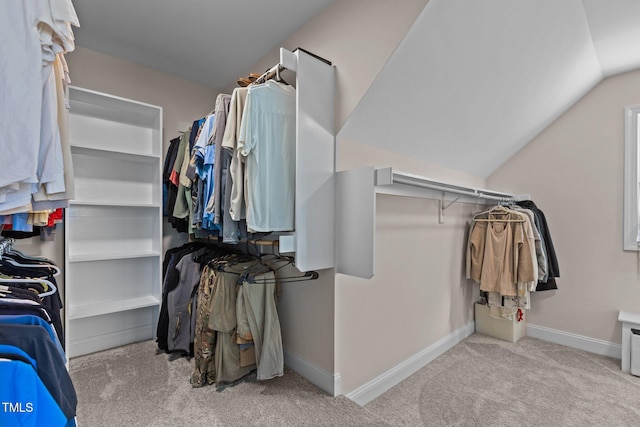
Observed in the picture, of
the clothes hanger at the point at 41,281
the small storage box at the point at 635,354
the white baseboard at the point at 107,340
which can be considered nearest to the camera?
the clothes hanger at the point at 41,281

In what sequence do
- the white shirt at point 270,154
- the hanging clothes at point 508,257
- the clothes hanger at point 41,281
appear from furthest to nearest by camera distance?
the hanging clothes at point 508,257
the white shirt at point 270,154
the clothes hanger at point 41,281

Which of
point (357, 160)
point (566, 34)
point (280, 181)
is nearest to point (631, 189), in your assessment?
point (566, 34)

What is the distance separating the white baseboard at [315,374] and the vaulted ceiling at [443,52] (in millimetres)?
1465

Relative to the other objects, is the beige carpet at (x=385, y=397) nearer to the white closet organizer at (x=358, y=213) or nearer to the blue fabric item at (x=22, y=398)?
the white closet organizer at (x=358, y=213)

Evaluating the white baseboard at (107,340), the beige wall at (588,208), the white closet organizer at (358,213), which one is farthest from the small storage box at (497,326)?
the white baseboard at (107,340)

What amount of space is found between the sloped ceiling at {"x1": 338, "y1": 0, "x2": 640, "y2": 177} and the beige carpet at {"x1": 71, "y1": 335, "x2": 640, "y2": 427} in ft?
5.32

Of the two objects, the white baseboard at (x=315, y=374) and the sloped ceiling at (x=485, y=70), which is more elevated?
the sloped ceiling at (x=485, y=70)

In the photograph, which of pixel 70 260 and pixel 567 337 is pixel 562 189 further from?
pixel 70 260

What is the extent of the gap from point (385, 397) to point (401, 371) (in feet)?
0.93

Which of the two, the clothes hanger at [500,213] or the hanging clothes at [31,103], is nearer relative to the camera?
the hanging clothes at [31,103]

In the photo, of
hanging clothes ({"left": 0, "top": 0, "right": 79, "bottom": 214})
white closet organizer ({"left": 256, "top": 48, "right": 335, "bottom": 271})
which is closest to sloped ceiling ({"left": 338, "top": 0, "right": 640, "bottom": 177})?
white closet organizer ({"left": 256, "top": 48, "right": 335, "bottom": 271})

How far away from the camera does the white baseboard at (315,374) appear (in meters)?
1.79

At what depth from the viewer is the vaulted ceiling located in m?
1.67

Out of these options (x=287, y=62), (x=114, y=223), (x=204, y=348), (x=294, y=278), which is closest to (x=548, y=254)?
(x=294, y=278)
